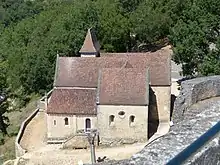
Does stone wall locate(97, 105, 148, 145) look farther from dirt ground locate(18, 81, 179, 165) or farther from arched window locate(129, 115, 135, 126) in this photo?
dirt ground locate(18, 81, 179, 165)

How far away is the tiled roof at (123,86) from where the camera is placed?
3506 centimetres

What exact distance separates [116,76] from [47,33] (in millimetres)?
23990

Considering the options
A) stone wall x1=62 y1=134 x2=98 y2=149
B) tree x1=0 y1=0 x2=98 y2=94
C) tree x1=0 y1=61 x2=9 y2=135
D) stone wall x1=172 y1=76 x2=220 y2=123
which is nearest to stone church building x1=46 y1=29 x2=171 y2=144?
stone wall x1=62 y1=134 x2=98 y2=149

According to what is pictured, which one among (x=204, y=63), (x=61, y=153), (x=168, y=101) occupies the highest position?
(x=204, y=63)

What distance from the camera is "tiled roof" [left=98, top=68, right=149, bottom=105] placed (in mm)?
35062

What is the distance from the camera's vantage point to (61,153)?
33.4 m

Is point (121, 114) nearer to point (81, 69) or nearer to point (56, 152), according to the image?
point (56, 152)

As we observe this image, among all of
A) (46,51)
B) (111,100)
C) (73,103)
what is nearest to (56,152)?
(73,103)

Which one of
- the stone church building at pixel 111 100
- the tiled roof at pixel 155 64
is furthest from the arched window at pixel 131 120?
the tiled roof at pixel 155 64

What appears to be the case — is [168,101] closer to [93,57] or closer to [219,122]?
[93,57]

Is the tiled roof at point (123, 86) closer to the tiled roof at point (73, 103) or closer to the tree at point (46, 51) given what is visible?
the tiled roof at point (73, 103)

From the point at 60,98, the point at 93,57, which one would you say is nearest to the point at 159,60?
the point at 93,57

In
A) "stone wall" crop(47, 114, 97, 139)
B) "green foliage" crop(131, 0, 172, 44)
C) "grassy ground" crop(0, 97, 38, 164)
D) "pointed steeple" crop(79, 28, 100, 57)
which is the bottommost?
"grassy ground" crop(0, 97, 38, 164)

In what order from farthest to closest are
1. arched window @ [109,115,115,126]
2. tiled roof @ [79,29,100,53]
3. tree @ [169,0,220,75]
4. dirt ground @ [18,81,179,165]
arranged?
tiled roof @ [79,29,100,53]
tree @ [169,0,220,75]
arched window @ [109,115,115,126]
dirt ground @ [18,81,179,165]
